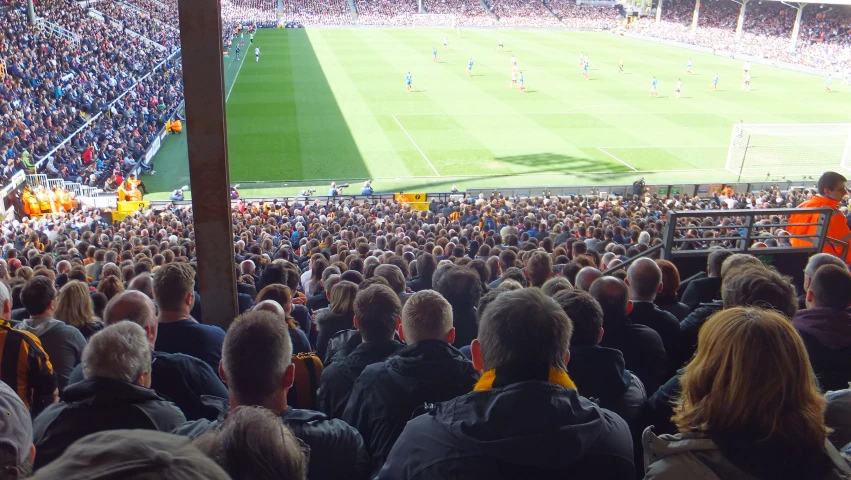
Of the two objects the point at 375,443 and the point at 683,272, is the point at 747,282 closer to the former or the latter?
the point at 375,443

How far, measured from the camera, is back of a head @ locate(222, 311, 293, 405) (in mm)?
2908

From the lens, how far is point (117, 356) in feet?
9.68

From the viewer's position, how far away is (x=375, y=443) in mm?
3318

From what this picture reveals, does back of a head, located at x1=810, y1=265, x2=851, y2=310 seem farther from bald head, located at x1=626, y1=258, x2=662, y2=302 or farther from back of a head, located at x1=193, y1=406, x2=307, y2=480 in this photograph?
back of a head, located at x1=193, y1=406, x2=307, y2=480

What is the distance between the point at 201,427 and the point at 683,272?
6.51 m

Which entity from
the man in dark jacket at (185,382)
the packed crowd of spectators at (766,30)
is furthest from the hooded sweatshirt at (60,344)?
the packed crowd of spectators at (766,30)

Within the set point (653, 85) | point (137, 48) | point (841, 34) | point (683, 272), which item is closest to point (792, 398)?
point (683, 272)

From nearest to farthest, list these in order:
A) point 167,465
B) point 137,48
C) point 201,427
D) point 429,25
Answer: point 167,465
point 201,427
point 137,48
point 429,25

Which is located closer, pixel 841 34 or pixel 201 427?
pixel 201 427

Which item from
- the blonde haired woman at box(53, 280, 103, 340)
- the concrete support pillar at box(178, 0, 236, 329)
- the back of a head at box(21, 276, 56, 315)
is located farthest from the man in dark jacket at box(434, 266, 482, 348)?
the back of a head at box(21, 276, 56, 315)

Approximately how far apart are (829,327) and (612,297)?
1.24 metres

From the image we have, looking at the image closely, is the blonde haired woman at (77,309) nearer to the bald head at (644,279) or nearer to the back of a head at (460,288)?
the back of a head at (460,288)

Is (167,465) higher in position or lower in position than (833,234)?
higher

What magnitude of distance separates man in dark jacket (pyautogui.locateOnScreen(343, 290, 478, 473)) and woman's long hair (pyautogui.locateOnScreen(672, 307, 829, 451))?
122cm
